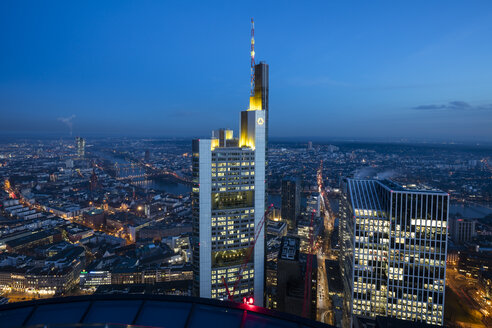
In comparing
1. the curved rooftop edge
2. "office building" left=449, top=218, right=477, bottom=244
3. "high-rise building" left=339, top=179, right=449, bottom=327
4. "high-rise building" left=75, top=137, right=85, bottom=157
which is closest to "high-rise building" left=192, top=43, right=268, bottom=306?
"high-rise building" left=339, top=179, right=449, bottom=327

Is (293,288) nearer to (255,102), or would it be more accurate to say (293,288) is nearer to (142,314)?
(255,102)

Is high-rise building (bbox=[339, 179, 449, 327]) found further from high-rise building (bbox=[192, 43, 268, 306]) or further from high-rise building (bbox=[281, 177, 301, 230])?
high-rise building (bbox=[281, 177, 301, 230])

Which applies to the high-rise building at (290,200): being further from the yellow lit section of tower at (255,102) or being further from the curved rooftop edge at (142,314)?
the curved rooftop edge at (142,314)

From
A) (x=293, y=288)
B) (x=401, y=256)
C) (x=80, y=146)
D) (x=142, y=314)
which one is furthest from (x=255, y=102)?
(x=80, y=146)

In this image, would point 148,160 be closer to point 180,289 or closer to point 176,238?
point 176,238

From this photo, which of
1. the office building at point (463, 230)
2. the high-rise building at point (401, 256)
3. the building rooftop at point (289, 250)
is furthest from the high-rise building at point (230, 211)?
the office building at point (463, 230)

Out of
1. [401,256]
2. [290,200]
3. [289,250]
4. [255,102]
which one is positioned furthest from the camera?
[290,200]
